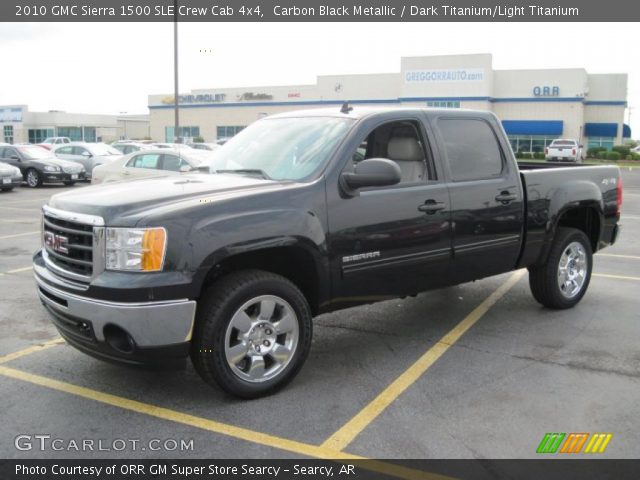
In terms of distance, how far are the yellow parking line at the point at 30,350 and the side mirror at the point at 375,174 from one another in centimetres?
288

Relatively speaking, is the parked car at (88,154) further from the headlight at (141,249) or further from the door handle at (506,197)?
the headlight at (141,249)

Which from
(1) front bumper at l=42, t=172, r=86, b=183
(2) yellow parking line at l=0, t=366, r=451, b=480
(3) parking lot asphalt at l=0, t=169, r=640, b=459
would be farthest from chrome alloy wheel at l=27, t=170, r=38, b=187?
(2) yellow parking line at l=0, t=366, r=451, b=480

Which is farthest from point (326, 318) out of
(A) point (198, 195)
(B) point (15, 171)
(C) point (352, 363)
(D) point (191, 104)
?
(D) point (191, 104)

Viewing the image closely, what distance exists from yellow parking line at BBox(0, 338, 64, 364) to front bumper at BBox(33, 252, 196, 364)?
4.46 ft

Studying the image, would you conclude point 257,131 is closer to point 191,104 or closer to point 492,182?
point 492,182

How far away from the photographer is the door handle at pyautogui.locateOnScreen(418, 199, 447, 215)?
16.6 ft

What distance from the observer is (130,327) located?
376 centimetres

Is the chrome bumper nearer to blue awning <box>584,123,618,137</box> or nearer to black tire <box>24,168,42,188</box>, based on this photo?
black tire <box>24,168,42,188</box>

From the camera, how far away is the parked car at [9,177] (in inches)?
815

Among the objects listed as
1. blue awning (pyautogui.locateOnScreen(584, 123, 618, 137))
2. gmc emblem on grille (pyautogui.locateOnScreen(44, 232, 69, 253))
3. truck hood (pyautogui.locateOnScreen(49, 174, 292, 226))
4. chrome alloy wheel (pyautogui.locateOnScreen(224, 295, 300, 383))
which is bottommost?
chrome alloy wheel (pyautogui.locateOnScreen(224, 295, 300, 383))

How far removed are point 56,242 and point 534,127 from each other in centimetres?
5643

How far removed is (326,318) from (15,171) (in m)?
18.2

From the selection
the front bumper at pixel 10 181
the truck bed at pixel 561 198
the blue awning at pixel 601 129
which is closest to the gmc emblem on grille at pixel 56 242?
the truck bed at pixel 561 198

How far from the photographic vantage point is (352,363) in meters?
5.05
